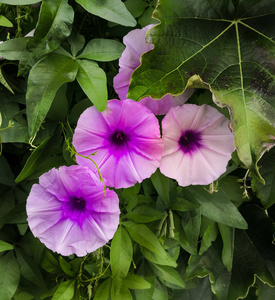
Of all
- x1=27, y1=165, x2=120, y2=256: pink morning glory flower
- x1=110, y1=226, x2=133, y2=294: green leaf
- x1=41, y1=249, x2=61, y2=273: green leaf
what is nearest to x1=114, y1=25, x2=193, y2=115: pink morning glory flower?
x1=27, y1=165, x2=120, y2=256: pink morning glory flower

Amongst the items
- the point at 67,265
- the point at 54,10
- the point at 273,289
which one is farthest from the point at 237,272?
the point at 54,10

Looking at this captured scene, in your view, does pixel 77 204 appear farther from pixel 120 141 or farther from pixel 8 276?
pixel 8 276

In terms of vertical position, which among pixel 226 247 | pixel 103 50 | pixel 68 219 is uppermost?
pixel 103 50

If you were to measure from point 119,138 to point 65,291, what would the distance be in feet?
1.04

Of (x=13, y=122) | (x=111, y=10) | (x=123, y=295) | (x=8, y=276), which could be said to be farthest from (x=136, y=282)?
(x=111, y=10)

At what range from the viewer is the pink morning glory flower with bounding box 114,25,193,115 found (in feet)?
1.73

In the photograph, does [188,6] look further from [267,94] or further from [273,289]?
[273,289]

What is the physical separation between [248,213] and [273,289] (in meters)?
0.21

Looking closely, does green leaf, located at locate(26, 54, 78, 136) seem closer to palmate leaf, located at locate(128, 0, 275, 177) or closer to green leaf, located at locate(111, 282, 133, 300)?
palmate leaf, located at locate(128, 0, 275, 177)

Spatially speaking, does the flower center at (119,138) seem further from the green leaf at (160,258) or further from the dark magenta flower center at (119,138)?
the green leaf at (160,258)

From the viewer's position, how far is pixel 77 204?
58cm

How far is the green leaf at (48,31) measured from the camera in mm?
503

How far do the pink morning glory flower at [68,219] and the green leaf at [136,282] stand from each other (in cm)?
16

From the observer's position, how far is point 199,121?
1.84ft
